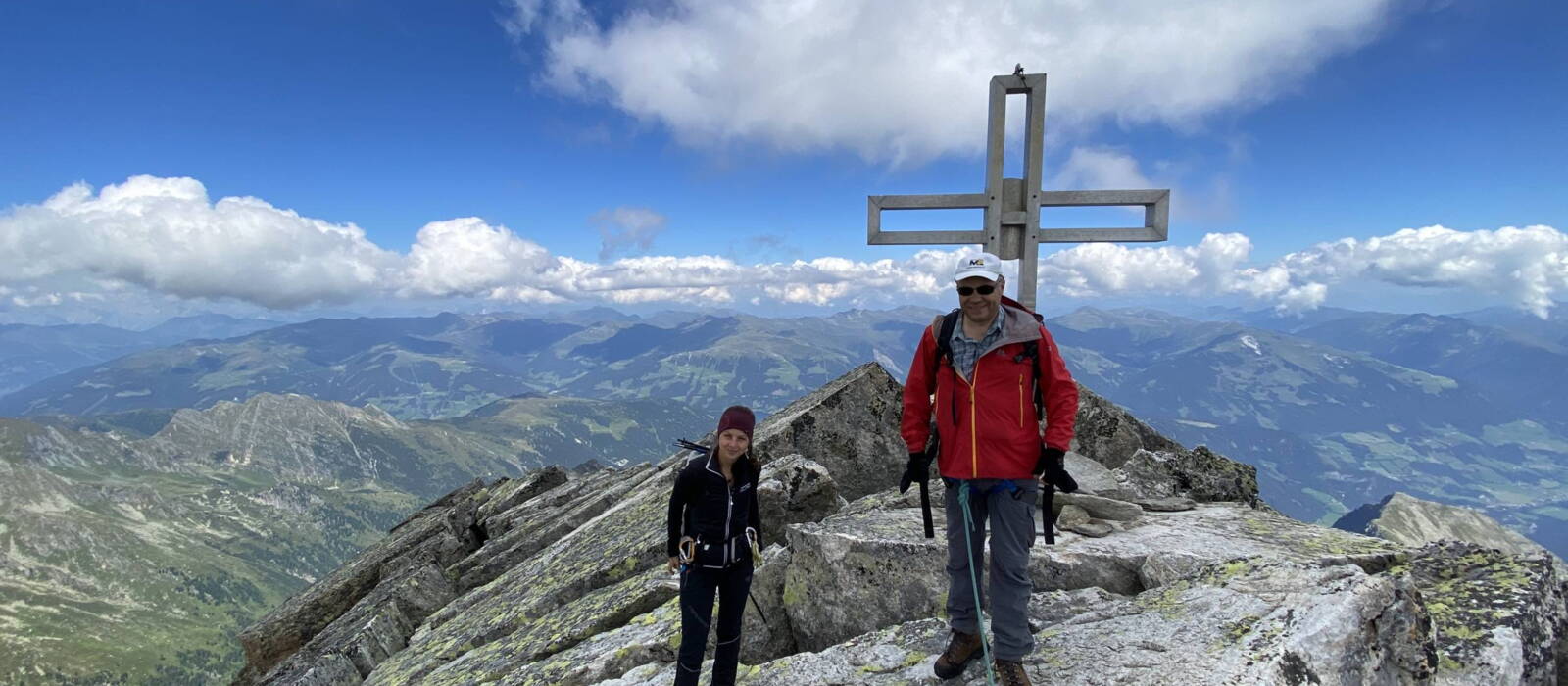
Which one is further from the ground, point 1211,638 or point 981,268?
point 981,268

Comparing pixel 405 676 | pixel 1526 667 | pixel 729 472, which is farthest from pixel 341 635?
pixel 1526 667

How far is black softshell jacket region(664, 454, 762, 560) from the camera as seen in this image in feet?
28.3

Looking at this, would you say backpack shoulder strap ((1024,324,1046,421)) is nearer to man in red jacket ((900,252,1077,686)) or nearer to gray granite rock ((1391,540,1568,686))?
man in red jacket ((900,252,1077,686))

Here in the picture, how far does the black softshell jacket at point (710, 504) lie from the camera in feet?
28.3

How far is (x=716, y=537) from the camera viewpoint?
8586 millimetres

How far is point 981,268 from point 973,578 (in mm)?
3099

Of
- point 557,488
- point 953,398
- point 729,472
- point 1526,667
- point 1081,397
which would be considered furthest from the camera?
point 557,488

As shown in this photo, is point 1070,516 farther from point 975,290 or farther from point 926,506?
point 975,290

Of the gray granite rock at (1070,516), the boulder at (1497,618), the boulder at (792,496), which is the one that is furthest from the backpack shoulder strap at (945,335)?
the boulder at (1497,618)

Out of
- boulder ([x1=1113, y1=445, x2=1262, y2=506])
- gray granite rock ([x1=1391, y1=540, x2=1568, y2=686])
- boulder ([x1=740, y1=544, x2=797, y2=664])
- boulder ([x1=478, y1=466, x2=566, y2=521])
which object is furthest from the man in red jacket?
boulder ([x1=478, y1=466, x2=566, y2=521])

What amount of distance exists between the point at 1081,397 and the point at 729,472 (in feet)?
34.9

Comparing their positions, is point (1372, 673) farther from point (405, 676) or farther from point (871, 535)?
point (405, 676)

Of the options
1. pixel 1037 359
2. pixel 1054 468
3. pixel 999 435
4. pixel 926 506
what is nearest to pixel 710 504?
pixel 926 506

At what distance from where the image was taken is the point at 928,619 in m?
8.29
